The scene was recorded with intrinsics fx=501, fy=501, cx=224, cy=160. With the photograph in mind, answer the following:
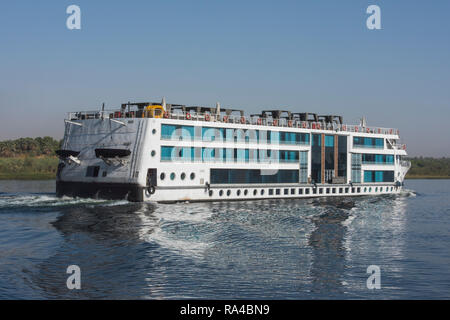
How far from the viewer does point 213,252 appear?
23.9 meters

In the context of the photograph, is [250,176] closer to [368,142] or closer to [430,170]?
[368,142]

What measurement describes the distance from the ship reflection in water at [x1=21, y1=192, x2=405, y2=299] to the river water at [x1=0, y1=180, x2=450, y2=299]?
5cm

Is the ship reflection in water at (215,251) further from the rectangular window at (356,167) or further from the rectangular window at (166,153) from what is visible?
the rectangular window at (356,167)

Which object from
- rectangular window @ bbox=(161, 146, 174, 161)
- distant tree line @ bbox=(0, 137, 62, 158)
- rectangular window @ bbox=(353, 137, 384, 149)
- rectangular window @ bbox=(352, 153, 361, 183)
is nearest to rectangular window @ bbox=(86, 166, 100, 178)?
rectangular window @ bbox=(161, 146, 174, 161)

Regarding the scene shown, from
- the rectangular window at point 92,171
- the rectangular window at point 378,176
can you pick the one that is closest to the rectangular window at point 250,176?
the rectangular window at point 92,171

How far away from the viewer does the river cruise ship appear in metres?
41.7

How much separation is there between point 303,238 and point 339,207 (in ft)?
62.8

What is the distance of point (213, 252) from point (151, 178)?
18897 mm

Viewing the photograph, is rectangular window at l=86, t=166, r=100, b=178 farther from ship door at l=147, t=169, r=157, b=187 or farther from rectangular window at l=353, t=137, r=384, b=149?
rectangular window at l=353, t=137, r=384, b=149

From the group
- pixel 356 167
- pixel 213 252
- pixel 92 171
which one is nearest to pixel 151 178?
pixel 92 171

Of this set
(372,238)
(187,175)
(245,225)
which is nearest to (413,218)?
(372,238)

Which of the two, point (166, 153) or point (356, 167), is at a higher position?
point (166, 153)

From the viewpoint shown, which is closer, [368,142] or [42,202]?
[42,202]
